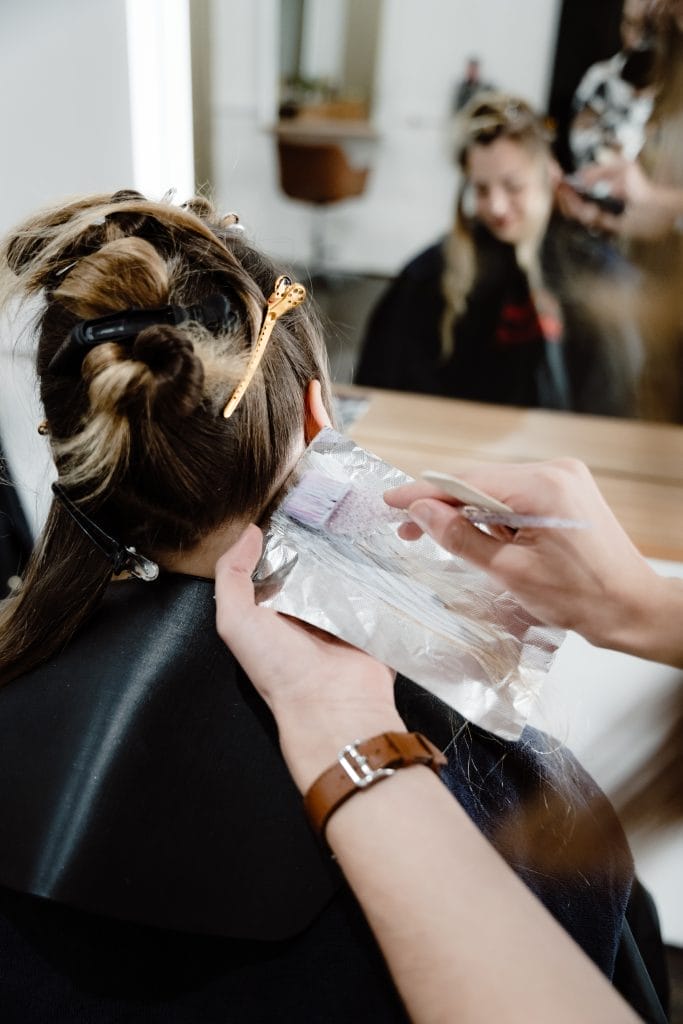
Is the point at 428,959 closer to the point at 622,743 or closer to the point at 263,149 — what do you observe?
the point at 622,743

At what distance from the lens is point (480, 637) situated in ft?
2.44

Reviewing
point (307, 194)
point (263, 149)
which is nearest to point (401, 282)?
point (307, 194)

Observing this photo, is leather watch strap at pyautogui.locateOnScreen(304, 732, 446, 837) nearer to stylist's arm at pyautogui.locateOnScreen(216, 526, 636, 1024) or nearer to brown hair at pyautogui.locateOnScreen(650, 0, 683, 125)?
stylist's arm at pyautogui.locateOnScreen(216, 526, 636, 1024)

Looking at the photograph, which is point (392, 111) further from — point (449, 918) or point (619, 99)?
point (449, 918)

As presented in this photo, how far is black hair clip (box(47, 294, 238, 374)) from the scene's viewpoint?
59cm

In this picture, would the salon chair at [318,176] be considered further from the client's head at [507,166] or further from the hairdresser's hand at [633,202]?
the hairdresser's hand at [633,202]

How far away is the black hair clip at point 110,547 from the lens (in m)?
0.70

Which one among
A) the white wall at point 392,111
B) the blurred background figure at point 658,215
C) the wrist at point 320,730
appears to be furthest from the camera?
the white wall at point 392,111

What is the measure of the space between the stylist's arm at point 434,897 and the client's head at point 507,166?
4.05 feet

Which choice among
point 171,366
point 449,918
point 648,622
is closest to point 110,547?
point 171,366

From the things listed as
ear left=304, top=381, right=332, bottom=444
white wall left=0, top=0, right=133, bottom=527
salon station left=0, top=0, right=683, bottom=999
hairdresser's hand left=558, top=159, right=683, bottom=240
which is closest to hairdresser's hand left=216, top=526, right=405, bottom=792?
ear left=304, top=381, right=332, bottom=444

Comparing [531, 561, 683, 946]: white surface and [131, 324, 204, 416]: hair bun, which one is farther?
[531, 561, 683, 946]: white surface

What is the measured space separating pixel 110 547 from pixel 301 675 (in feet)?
0.77

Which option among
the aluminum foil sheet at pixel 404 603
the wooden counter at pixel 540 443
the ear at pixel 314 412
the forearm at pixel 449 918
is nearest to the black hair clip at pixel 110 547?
the aluminum foil sheet at pixel 404 603
